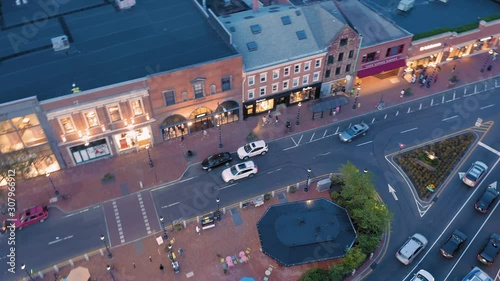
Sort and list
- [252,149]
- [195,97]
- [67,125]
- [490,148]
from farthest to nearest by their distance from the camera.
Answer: [490,148] < [252,149] < [195,97] < [67,125]

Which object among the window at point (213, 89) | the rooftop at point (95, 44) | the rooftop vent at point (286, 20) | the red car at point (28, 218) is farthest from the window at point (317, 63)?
the red car at point (28, 218)

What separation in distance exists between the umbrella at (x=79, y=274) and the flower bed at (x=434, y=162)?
4519 cm

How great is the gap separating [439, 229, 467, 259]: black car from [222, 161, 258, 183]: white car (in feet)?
88.4

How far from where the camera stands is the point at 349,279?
5334 cm

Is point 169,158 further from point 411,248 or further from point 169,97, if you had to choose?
point 411,248

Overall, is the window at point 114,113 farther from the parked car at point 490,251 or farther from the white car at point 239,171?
the parked car at point 490,251

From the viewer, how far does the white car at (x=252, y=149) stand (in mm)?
67188

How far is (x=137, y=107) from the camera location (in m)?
64.0

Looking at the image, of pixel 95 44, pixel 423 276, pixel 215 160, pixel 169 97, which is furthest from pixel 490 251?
pixel 95 44

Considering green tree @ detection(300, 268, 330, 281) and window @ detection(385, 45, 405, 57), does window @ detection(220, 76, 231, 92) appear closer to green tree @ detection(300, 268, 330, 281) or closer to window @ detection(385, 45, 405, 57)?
window @ detection(385, 45, 405, 57)

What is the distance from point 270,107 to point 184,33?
61.6 feet

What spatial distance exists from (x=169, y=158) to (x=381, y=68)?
4033cm

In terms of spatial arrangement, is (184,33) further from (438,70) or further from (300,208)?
(438,70)

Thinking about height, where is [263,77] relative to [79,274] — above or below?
above
